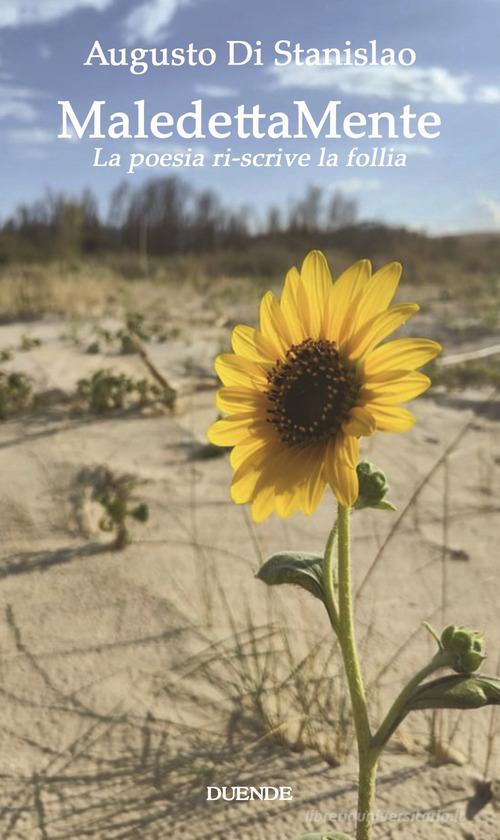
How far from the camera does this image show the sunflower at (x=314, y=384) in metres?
1.05

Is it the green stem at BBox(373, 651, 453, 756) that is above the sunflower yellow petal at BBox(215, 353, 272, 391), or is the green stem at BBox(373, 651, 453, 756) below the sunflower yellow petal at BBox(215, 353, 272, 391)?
below

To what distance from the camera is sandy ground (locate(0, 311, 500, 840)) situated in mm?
1503

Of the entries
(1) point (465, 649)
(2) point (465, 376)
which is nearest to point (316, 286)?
(1) point (465, 649)

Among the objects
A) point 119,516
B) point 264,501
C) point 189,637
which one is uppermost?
point 264,501

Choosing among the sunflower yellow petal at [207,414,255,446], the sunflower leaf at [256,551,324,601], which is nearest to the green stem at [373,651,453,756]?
the sunflower leaf at [256,551,324,601]

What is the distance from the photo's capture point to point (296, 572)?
117 centimetres

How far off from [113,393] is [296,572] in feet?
8.59

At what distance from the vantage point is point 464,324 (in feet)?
21.4

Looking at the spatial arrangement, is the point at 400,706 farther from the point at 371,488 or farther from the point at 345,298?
the point at 345,298

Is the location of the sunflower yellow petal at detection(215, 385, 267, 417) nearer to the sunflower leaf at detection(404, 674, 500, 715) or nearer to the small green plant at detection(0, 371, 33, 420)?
the sunflower leaf at detection(404, 674, 500, 715)

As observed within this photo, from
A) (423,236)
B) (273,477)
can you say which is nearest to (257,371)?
(273,477)

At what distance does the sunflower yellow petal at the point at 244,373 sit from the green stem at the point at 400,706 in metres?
0.46

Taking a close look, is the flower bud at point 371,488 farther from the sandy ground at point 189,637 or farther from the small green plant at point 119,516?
the small green plant at point 119,516

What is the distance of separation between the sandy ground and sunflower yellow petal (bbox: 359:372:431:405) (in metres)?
0.59
